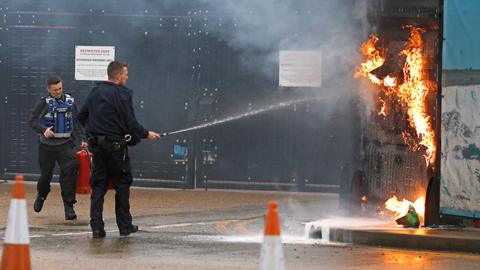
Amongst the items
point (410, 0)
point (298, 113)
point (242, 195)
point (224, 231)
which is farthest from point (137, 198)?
point (410, 0)

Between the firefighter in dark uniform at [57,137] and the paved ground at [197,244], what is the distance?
314mm

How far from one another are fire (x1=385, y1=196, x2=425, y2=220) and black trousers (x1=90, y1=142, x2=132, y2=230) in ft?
9.26

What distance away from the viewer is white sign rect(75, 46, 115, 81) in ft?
60.3

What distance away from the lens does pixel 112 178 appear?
1196 cm

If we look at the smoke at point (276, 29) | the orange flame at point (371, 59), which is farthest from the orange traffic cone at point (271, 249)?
the smoke at point (276, 29)

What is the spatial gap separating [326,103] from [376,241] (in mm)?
6699

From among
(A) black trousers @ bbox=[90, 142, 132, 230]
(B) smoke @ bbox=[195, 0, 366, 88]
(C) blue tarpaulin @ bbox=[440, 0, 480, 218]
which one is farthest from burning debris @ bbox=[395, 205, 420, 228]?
(B) smoke @ bbox=[195, 0, 366, 88]

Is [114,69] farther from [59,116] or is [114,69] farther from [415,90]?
[415,90]

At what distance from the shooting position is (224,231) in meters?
12.8

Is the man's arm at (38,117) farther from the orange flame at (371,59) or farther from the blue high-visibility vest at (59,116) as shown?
the orange flame at (371,59)

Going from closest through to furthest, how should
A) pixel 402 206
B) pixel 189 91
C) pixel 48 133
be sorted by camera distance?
pixel 402 206
pixel 48 133
pixel 189 91

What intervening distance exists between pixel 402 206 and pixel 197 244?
2608 millimetres

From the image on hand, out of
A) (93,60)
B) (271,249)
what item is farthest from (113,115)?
(93,60)

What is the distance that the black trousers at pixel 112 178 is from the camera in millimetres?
11797
